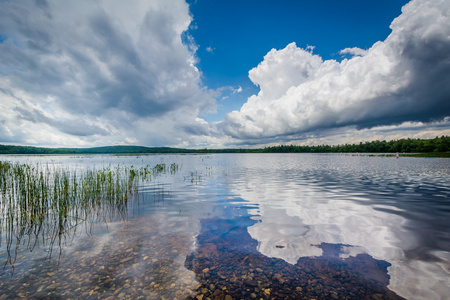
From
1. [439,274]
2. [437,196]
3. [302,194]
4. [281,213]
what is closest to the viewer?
[439,274]

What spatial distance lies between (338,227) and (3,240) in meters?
15.2

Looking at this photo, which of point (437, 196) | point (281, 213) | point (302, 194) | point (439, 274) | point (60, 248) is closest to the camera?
point (439, 274)

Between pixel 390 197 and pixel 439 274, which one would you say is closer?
pixel 439 274

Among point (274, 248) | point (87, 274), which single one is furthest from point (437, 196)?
point (87, 274)

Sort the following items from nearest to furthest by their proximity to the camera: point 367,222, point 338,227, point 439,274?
point 439,274 < point 338,227 < point 367,222

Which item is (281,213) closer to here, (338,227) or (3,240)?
(338,227)

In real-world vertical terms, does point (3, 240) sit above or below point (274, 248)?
above

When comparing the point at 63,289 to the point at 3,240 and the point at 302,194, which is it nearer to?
the point at 3,240

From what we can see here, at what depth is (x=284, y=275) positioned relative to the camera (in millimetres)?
5977

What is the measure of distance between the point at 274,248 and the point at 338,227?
452cm

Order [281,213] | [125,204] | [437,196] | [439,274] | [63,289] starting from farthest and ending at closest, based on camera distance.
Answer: [437,196] < [125,204] < [281,213] < [439,274] < [63,289]

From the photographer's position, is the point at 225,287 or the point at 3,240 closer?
the point at 225,287

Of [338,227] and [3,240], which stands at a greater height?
A: [3,240]

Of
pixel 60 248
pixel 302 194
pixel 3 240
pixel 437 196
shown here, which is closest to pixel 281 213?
pixel 302 194
